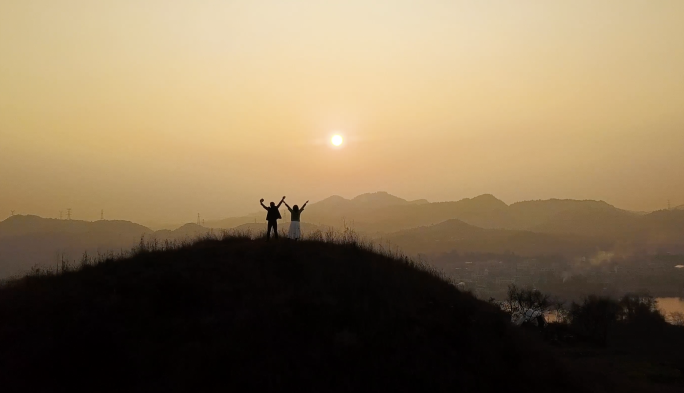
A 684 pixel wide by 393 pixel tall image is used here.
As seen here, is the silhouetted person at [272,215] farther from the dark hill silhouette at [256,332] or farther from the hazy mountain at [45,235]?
the hazy mountain at [45,235]

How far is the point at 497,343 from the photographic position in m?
15.3

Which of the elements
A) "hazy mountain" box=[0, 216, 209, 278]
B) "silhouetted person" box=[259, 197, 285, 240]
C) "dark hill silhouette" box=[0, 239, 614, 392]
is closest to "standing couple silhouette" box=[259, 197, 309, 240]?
"silhouetted person" box=[259, 197, 285, 240]

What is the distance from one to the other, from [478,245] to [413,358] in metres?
194

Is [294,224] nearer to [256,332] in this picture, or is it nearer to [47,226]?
[256,332]

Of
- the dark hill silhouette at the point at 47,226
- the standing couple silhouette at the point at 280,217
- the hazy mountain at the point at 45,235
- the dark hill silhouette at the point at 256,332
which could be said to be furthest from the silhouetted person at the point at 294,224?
the dark hill silhouette at the point at 47,226

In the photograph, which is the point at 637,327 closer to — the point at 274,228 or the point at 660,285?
the point at 274,228

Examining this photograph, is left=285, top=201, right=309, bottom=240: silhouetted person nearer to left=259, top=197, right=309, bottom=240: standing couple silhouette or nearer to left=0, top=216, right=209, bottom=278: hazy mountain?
left=259, top=197, right=309, bottom=240: standing couple silhouette

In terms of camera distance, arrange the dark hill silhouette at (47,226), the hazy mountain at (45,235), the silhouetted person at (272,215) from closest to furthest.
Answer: the silhouetted person at (272,215) < the hazy mountain at (45,235) < the dark hill silhouette at (47,226)

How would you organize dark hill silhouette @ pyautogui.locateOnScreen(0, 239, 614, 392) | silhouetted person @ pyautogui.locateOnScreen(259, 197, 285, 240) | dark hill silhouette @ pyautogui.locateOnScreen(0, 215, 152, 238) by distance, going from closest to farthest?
dark hill silhouette @ pyautogui.locateOnScreen(0, 239, 614, 392) < silhouetted person @ pyautogui.locateOnScreen(259, 197, 285, 240) < dark hill silhouette @ pyautogui.locateOnScreen(0, 215, 152, 238)

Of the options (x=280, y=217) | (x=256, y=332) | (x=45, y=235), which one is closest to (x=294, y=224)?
(x=280, y=217)

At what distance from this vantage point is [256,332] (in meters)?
13.8

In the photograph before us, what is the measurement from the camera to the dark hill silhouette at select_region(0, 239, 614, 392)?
1230 centimetres

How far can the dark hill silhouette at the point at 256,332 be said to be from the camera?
12.3 meters

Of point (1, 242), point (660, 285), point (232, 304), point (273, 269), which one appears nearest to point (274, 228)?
point (273, 269)
